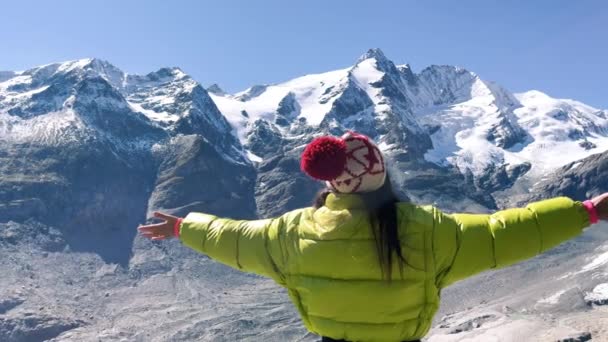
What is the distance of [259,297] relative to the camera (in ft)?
479

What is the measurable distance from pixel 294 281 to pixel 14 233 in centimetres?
18154

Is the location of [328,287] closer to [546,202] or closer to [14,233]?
[546,202]

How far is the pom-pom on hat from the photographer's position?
5152 millimetres

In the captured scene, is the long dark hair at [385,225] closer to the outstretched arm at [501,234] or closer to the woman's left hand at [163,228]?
the outstretched arm at [501,234]

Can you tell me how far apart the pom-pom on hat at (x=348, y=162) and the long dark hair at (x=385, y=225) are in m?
0.09

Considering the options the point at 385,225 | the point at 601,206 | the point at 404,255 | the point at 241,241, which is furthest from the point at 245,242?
the point at 601,206

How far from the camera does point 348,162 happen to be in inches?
206

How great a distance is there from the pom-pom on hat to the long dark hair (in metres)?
0.09

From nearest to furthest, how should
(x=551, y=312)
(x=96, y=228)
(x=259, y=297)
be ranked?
1. (x=551, y=312)
2. (x=259, y=297)
3. (x=96, y=228)

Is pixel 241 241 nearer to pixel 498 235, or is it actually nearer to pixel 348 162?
pixel 348 162

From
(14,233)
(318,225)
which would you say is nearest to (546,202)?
(318,225)

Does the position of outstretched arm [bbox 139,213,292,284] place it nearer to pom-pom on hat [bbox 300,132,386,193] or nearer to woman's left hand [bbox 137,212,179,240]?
woman's left hand [bbox 137,212,179,240]

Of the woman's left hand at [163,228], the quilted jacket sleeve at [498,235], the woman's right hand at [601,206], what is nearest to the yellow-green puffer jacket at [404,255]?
the quilted jacket sleeve at [498,235]

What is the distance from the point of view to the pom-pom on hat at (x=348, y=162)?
5152 millimetres
